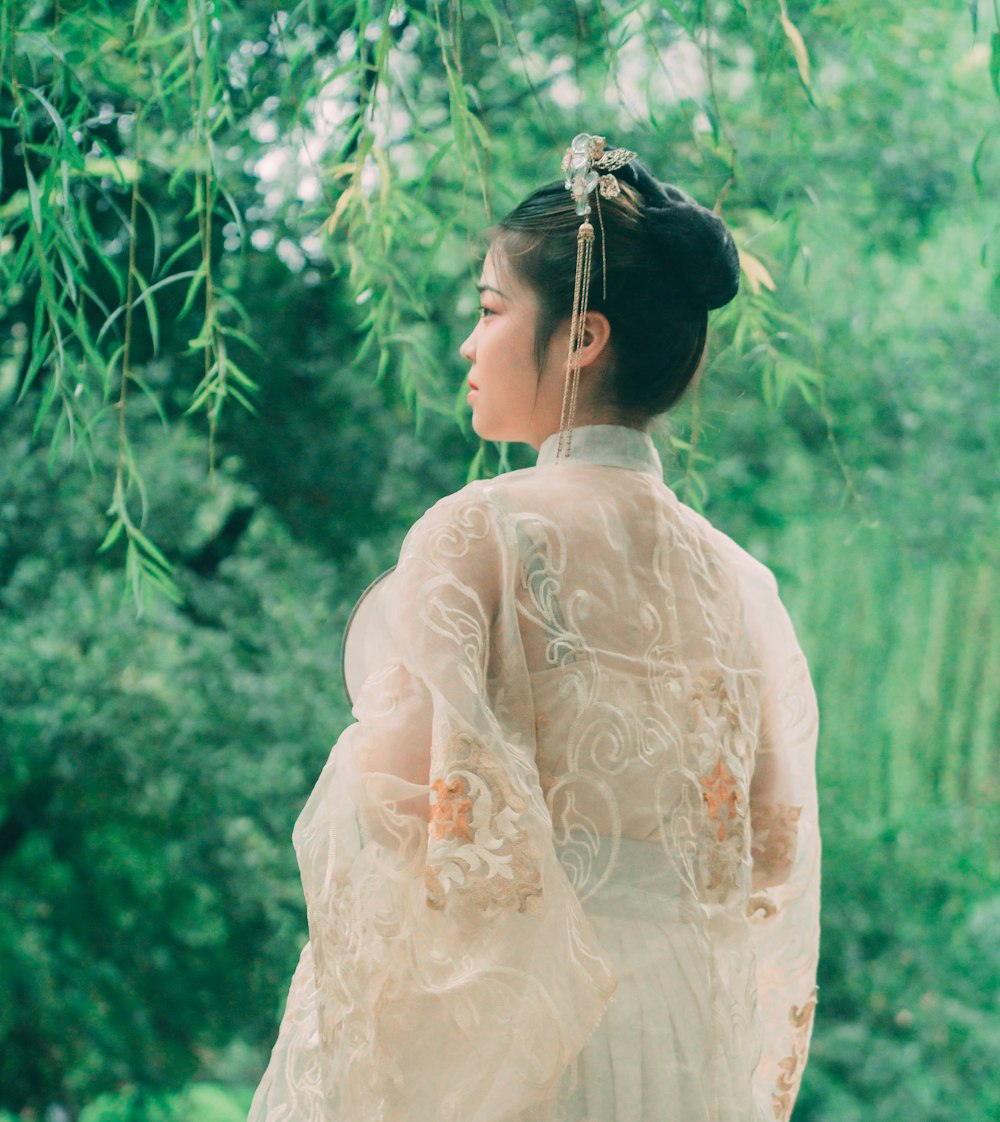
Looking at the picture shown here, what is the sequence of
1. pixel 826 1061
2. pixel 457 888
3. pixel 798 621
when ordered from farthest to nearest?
pixel 798 621
pixel 826 1061
pixel 457 888

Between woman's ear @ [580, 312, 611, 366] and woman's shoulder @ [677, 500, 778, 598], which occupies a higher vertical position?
woman's ear @ [580, 312, 611, 366]

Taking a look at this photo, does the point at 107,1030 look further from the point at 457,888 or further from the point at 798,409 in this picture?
the point at 457,888

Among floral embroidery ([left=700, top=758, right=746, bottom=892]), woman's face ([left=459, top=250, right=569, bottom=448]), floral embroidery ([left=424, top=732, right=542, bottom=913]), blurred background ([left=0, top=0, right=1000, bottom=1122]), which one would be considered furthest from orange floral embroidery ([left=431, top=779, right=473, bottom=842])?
blurred background ([left=0, top=0, right=1000, bottom=1122])

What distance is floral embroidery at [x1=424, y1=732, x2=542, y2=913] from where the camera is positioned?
0.88 meters

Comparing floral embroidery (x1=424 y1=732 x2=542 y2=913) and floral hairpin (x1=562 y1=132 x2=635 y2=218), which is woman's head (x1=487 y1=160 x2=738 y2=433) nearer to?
floral hairpin (x1=562 y1=132 x2=635 y2=218)

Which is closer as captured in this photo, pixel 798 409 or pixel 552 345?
pixel 552 345

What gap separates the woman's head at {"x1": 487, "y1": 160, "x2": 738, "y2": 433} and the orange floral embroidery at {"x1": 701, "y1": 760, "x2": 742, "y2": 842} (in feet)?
0.89

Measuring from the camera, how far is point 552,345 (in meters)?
1.05

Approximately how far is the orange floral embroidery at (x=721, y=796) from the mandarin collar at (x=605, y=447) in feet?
0.76

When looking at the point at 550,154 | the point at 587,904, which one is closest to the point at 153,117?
the point at 550,154

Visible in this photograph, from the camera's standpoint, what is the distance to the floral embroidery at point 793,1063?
1.16 m

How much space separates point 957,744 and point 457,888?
379cm

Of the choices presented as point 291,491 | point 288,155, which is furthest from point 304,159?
point 291,491

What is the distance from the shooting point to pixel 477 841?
885 mm
